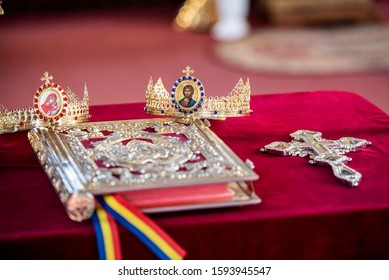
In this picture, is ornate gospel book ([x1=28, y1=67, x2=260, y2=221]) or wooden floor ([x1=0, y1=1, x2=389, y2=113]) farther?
wooden floor ([x1=0, y1=1, x2=389, y2=113])

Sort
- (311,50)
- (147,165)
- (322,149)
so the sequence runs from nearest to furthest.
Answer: (147,165)
(322,149)
(311,50)

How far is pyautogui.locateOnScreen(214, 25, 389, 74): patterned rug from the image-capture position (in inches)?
207

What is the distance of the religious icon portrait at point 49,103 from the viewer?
184cm

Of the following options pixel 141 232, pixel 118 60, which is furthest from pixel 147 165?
pixel 118 60

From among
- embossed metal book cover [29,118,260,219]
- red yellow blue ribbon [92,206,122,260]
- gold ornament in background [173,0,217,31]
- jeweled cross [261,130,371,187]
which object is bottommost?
gold ornament in background [173,0,217,31]

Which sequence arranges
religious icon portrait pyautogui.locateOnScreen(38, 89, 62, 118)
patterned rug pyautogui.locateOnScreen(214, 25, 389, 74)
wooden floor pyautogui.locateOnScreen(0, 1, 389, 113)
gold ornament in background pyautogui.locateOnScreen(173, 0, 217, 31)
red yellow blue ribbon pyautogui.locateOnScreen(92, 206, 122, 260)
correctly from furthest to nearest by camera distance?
gold ornament in background pyautogui.locateOnScreen(173, 0, 217, 31) < patterned rug pyautogui.locateOnScreen(214, 25, 389, 74) < wooden floor pyautogui.locateOnScreen(0, 1, 389, 113) < religious icon portrait pyautogui.locateOnScreen(38, 89, 62, 118) < red yellow blue ribbon pyautogui.locateOnScreen(92, 206, 122, 260)

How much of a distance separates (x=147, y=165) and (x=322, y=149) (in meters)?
0.44

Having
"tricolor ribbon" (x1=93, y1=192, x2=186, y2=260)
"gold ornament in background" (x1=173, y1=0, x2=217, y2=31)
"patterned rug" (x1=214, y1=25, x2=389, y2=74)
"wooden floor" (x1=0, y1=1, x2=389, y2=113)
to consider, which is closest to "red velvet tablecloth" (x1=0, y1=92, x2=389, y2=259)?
"tricolor ribbon" (x1=93, y1=192, x2=186, y2=260)

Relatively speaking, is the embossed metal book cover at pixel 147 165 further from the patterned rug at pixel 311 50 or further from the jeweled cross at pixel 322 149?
the patterned rug at pixel 311 50

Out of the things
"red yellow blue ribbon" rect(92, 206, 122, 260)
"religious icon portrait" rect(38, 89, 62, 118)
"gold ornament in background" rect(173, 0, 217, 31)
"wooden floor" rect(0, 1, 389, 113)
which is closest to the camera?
"red yellow blue ribbon" rect(92, 206, 122, 260)

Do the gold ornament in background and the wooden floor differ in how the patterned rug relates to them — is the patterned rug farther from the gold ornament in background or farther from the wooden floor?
the gold ornament in background

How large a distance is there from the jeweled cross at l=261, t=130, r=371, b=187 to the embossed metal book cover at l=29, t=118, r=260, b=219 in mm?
160

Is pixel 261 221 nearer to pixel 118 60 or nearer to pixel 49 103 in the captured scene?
pixel 49 103

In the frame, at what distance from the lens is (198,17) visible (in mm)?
6617
